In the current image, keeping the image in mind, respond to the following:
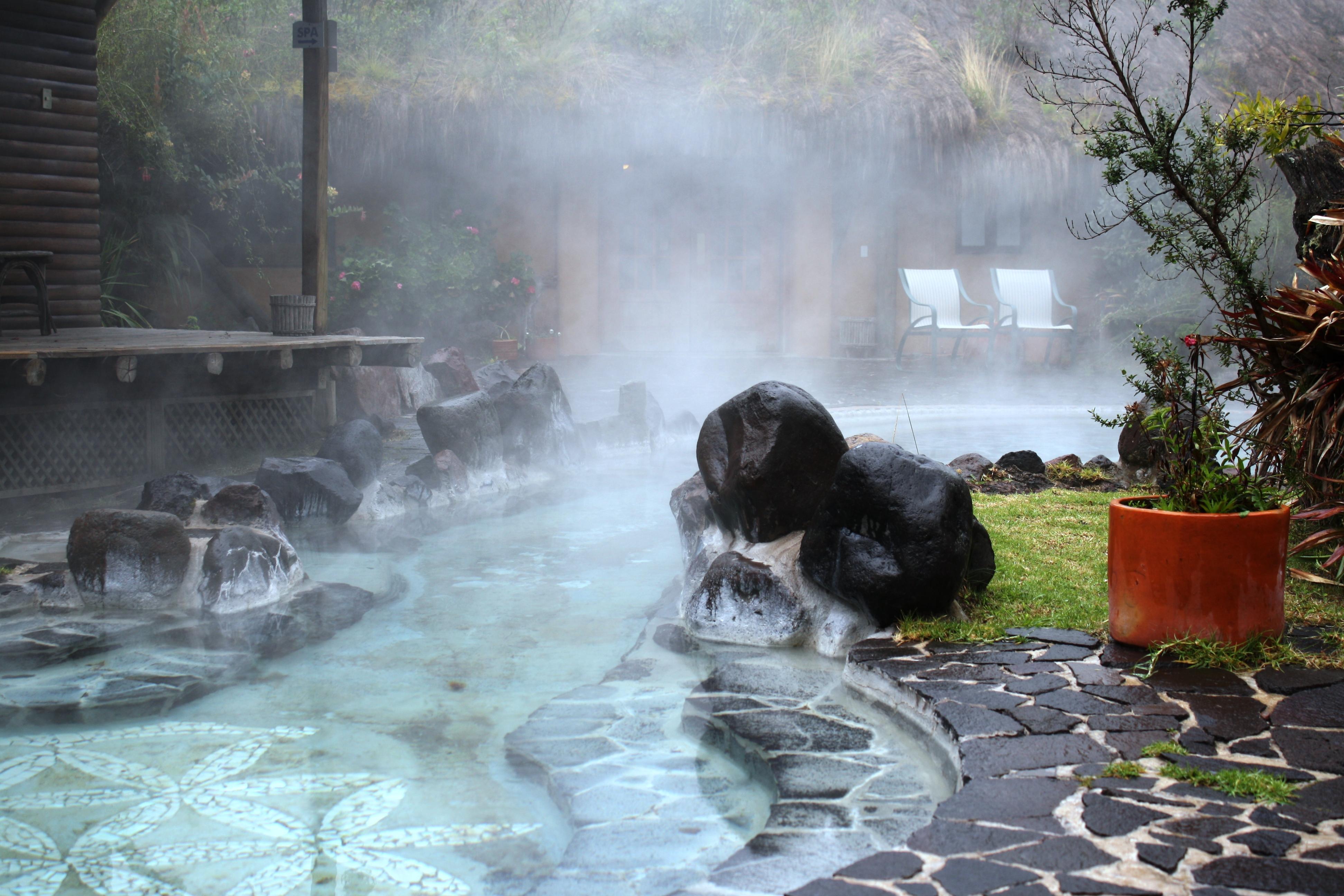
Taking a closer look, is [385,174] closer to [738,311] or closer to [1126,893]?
[738,311]

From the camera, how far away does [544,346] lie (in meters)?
14.4

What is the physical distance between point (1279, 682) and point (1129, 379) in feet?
5.90

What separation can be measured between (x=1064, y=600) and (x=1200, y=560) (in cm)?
100

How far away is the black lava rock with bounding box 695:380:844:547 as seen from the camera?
4.95 m

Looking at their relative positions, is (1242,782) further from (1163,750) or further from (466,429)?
(466,429)

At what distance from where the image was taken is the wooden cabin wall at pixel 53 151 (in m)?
8.00

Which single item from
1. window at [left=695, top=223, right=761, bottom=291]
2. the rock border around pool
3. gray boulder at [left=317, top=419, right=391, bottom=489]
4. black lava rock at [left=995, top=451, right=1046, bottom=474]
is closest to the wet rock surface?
gray boulder at [left=317, top=419, right=391, bottom=489]

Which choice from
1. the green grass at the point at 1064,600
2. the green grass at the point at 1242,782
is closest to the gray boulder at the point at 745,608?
the green grass at the point at 1064,600

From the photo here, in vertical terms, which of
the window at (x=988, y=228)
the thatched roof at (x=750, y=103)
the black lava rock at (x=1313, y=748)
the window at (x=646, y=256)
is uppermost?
the thatched roof at (x=750, y=103)

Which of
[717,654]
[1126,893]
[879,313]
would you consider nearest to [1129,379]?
[717,654]

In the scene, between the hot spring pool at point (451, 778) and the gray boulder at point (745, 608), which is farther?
the gray boulder at point (745, 608)

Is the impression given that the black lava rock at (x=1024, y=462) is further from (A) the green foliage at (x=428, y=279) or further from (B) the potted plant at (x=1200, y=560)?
(A) the green foliage at (x=428, y=279)

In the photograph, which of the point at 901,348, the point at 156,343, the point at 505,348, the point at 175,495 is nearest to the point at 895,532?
the point at 175,495

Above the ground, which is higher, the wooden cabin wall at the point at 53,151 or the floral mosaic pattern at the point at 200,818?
the wooden cabin wall at the point at 53,151
